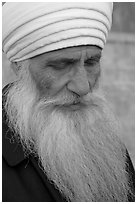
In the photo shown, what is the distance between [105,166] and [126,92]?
235 inches

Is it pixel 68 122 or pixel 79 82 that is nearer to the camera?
pixel 79 82

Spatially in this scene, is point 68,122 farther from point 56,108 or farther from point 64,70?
point 64,70

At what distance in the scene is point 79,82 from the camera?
2479mm

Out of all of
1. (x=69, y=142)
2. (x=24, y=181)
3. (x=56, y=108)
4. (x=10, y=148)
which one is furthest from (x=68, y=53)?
(x=24, y=181)

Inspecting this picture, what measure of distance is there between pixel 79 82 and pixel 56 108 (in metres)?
0.22

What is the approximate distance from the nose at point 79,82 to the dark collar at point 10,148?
44 centimetres

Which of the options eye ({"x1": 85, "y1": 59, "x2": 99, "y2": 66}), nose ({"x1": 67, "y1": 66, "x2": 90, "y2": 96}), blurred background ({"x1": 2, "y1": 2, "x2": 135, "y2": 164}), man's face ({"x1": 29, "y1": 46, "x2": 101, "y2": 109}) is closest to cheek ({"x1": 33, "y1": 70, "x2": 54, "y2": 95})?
man's face ({"x1": 29, "y1": 46, "x2": 101, "y2": 109})

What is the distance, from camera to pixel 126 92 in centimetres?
855

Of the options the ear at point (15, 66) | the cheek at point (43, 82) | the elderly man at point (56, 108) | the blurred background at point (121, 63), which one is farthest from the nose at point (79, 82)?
the blurred background at point (121, 63)

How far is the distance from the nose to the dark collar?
1.43 ft

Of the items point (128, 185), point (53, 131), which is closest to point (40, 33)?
point (53, 131)

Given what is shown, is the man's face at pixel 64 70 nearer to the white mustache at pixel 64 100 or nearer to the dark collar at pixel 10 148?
the white mustache at pixel 64 100

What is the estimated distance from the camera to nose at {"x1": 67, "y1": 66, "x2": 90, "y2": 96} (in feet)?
8.13

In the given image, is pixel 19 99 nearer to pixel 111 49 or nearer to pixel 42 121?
pixel 42 121
